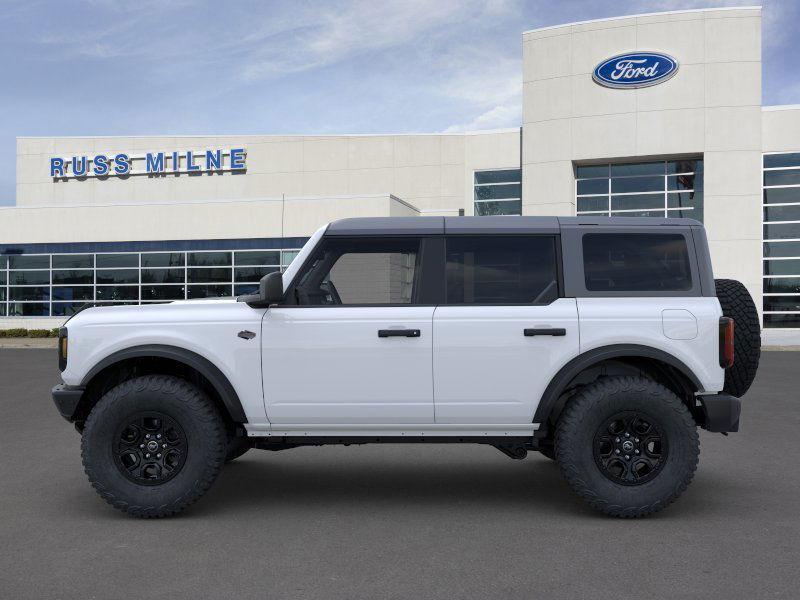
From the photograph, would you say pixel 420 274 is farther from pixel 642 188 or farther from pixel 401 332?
pixel 642 188

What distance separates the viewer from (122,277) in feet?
122

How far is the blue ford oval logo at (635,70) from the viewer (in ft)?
105

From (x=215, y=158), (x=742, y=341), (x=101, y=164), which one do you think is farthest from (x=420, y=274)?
(x=101, y=164)

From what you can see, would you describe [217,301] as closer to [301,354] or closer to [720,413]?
[301,354]

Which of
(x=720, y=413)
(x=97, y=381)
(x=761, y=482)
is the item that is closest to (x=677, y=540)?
(x=720, y=413)

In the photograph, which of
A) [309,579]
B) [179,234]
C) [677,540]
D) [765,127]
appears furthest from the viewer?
[179,234]

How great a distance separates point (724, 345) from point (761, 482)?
1755mm

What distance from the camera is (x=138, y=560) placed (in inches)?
185

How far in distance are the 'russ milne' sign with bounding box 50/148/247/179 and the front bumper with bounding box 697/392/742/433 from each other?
1490 inches

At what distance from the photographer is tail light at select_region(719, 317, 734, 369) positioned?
5598 mm

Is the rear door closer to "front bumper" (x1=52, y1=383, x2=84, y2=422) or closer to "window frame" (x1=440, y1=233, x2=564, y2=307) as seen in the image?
"window frame" (x1=440, y1=233, x2=564, y2=307)

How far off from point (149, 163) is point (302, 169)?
27.2ft

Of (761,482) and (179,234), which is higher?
(179,234)

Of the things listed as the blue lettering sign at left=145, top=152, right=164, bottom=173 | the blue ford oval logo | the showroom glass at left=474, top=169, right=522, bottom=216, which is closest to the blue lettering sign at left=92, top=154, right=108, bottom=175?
the blue lettering sign at left=145, top=152, right=164, bottom=173
